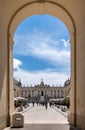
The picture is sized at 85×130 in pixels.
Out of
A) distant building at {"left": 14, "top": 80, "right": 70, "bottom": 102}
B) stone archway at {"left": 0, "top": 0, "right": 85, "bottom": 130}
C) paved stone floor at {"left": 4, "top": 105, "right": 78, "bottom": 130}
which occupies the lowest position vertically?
distant building at {"left": 14, "top": 80, "right": 70, "bottom": 102}

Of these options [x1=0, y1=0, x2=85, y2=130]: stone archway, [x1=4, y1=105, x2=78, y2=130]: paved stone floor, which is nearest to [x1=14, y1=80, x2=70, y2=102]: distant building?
[x1=4, y1=105, x2=78, y2=130]: paved stone floor

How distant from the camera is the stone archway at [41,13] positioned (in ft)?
51.0

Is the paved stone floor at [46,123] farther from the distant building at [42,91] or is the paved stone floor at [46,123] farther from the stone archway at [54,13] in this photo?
the distant building at [42,91]

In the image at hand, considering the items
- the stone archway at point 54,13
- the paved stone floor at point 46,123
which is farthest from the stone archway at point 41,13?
the paved stone floor at point 46,123

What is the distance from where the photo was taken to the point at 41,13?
61.9 ft

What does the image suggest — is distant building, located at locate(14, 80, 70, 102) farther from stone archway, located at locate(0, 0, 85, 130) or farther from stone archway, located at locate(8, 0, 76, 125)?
stone archway, located at locate(0, 0, 85, 130)

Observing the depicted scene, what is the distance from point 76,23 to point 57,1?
65.8 inches

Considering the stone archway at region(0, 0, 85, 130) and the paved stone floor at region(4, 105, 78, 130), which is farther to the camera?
the paved stone floor at region(4, 105, 78, 130)

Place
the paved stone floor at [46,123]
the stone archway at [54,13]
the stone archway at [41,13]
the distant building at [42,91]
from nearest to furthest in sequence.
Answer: the stone archway at [41,13]
the paved stone floor at [46,123]
the stone archway at [54,13]
the distant building at [42,91]

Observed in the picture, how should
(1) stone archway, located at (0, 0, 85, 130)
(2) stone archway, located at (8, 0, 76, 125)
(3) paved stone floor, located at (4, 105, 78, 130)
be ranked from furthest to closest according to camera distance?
(2) stone archway, located at (8, 0, 76, 125) → (3) paved stone floor, located at (4, 105, 78, 130) → (1) stone archway, located at (0, 0, 85, 130)

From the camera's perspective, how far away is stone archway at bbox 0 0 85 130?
51.0 ft

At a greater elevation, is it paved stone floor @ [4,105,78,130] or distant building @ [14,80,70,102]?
paved stone floor @ [4,105,78,130]

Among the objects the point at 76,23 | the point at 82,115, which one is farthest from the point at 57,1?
the point at 82,115

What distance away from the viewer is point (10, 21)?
57.1 feet
